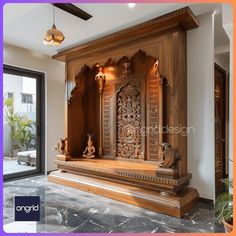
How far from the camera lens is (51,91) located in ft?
15.0

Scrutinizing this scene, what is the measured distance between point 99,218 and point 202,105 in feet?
6.21

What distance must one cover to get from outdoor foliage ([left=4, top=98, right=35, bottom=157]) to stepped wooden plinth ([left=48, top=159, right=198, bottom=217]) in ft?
3.33

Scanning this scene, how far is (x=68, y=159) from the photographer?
3922 millimetres

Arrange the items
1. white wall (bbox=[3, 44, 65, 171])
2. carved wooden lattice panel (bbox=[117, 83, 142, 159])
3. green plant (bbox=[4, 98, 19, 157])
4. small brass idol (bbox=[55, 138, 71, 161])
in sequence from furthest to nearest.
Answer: white wall (bbox=[3, 44, 65, 171]) → green plant (bbox=[4, 98, 19, 157]) → small brass idol (bbox=[55, 138, 71, 161]) → carved wooden lattice panel (bbox=[117, 83, 142, 159])

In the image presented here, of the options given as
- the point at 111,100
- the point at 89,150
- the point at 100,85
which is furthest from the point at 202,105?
the point at 89,150

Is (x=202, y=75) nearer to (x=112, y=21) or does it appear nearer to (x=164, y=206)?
(x=112, y=21)

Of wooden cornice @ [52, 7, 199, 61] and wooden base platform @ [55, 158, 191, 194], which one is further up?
wooden cornice @ [52, 7, 199, 61]

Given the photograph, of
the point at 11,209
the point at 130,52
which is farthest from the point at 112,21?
the point at 11,209

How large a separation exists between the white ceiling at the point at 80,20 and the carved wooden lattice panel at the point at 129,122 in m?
1.06

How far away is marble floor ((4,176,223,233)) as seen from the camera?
2.16m

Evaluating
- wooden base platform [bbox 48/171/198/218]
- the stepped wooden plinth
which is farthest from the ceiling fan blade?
wooden base platform [bbox 48/171/198/218]

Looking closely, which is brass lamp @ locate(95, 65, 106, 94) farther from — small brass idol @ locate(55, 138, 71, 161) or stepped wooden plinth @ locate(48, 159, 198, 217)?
stepped wooden plinth @ locate(48, 159, 198, 217)

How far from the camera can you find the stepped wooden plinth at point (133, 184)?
8.32 feet

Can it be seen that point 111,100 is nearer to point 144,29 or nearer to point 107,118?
point 107,118
